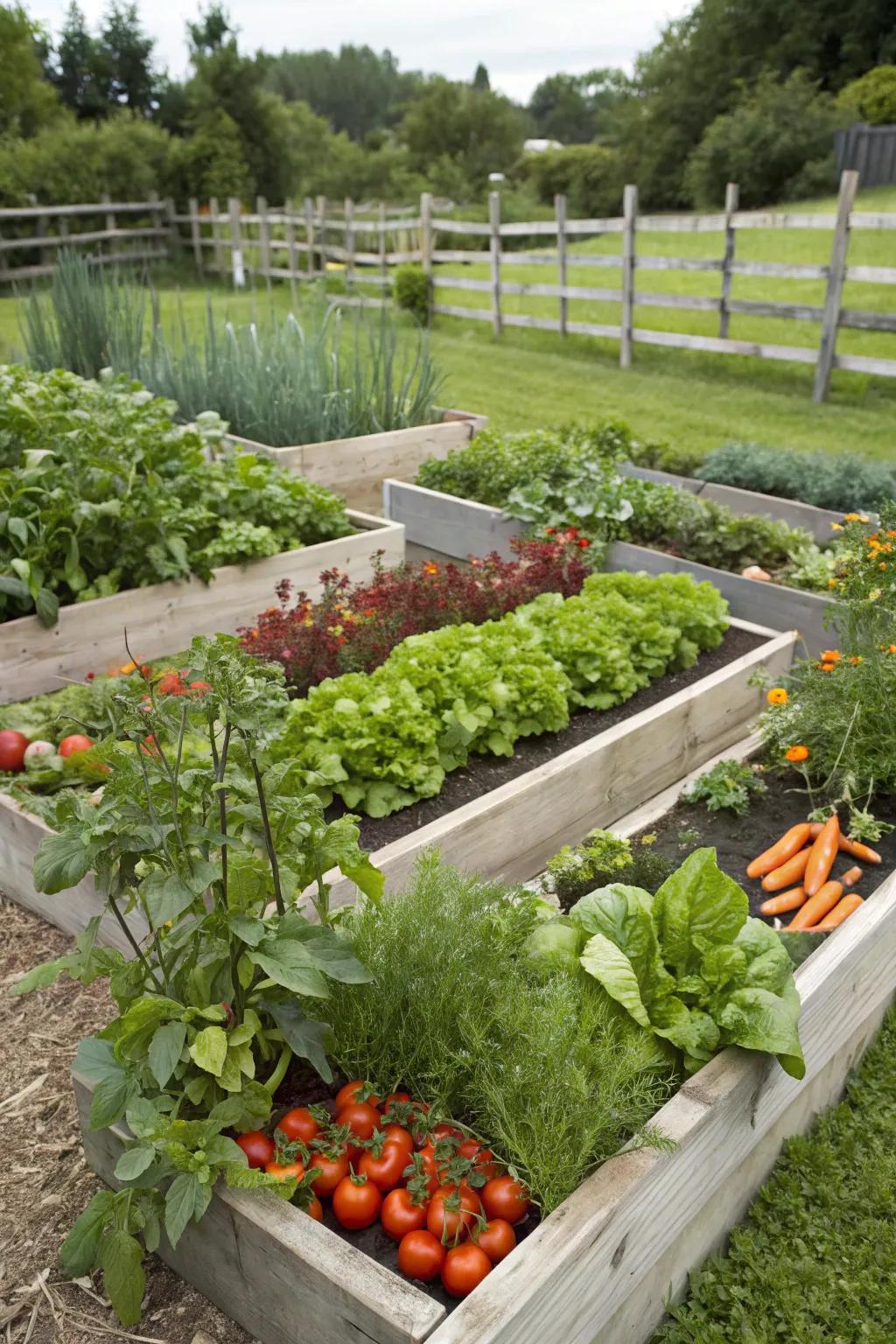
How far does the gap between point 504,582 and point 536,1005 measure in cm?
253

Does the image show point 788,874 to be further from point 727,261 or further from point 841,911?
point 727,261

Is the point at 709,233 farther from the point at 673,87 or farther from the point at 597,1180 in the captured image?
the point at 597,1180

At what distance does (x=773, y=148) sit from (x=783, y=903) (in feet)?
72.3

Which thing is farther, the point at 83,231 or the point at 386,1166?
the point at 83,231

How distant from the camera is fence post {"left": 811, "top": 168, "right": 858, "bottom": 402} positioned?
943 centimetres

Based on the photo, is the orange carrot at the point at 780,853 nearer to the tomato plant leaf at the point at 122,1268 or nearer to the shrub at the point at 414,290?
the tomato plant leaf at the point at 122,1268

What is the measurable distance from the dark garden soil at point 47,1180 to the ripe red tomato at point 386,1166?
1.41 ft

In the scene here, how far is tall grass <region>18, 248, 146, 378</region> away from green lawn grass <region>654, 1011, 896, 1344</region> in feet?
19.9

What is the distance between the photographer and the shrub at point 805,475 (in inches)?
225

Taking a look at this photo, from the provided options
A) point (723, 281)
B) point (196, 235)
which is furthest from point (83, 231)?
point (723, 281)

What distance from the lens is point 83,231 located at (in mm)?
20672

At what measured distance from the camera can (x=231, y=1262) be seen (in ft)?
6.69

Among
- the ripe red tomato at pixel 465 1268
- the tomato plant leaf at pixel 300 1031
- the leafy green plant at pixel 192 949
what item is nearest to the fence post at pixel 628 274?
the leafy green plant at pixel 192 949

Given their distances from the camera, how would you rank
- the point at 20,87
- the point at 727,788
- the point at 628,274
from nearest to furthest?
the point at 727,788, the point at 628,274, the point at 20,87
